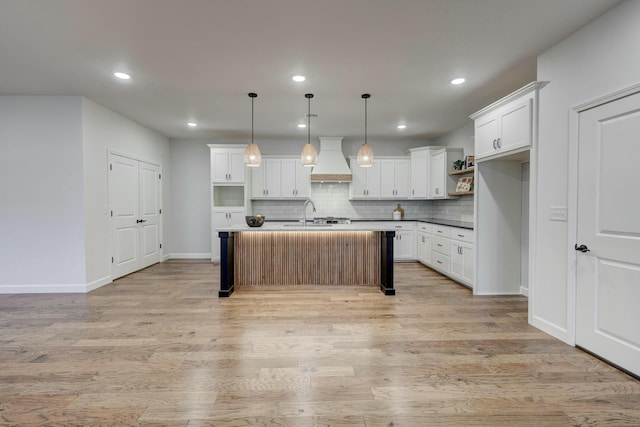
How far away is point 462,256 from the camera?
4.72 meters

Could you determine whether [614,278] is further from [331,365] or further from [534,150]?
[331,365]

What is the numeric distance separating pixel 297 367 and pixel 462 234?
11.2 feet

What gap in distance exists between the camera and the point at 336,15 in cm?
246

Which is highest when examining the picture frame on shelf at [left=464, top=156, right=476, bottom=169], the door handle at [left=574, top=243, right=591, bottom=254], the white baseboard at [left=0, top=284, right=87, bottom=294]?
the picture frame on shelf at [left=464, top=156, right=476, bottom=169]

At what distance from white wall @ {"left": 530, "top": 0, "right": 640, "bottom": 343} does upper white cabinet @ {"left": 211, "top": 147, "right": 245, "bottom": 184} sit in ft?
16.7

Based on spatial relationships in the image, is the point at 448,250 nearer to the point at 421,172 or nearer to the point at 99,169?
the point at 421,172

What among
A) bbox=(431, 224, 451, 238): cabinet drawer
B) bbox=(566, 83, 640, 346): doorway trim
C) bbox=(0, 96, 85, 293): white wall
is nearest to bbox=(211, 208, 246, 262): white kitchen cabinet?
bbox=(0, 96, 85, 293): white wall

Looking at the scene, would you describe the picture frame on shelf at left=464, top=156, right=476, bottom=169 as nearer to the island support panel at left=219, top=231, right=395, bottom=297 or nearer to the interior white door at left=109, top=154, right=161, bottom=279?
the island support panel at left=219, top=231, right=395, bottom=297

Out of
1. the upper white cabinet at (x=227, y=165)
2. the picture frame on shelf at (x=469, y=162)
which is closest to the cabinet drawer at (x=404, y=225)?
the picture frame on shelf at (x=469, y=162)

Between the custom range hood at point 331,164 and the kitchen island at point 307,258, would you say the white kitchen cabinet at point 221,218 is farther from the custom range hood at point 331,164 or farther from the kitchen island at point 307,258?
the kitchen island at point 307,258

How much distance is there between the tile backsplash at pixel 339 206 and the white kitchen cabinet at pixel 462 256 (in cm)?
196

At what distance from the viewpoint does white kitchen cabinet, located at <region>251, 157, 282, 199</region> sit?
6637 mm

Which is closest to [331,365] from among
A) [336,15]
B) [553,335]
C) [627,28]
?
[553,335]

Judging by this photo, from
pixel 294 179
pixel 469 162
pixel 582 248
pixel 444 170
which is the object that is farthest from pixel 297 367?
pixel 444 170
